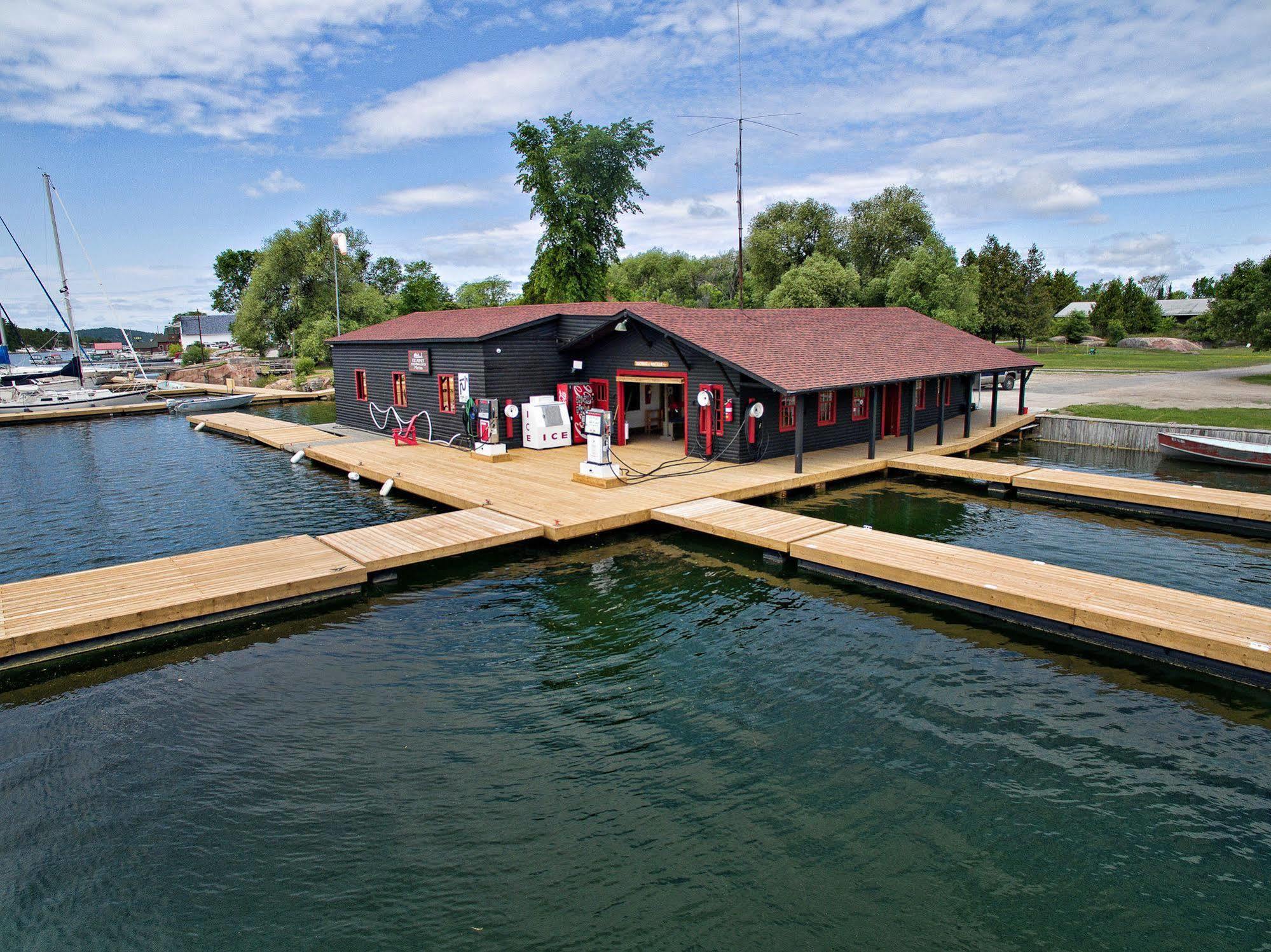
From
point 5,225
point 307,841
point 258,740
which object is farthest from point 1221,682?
point 5,225

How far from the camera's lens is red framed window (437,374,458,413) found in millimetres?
20416

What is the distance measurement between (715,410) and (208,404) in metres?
27.4

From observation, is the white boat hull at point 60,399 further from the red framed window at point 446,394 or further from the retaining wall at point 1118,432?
the retaining wall at point 1118,432

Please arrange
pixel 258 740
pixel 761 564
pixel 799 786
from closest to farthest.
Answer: pixel 799 786
pixel 258 740
pixel 761 564

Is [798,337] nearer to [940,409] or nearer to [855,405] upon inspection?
[855,405]

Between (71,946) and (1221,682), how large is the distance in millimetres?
10251

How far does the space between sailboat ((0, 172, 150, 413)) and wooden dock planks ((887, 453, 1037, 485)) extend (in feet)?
116

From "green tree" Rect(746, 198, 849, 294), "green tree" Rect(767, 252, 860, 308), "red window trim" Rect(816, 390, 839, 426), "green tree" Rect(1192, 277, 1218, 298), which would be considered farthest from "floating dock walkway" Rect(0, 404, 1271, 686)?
"green tree" Rect(1192, 277, 1218, 298)

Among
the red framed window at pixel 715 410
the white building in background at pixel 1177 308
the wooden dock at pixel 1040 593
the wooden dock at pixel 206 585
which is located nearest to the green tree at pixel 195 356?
the red framed window at pixel 715 410

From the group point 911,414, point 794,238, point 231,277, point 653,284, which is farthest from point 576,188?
point 231,277

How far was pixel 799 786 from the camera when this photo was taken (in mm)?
6078

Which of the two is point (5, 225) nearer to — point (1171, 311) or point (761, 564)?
point (761, 564)

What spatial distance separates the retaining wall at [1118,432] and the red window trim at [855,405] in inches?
287

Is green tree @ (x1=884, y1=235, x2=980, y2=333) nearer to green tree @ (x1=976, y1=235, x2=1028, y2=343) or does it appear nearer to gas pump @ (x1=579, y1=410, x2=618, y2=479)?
green tree @ (x1=976, y1=235, x2=1028, y2=343)
